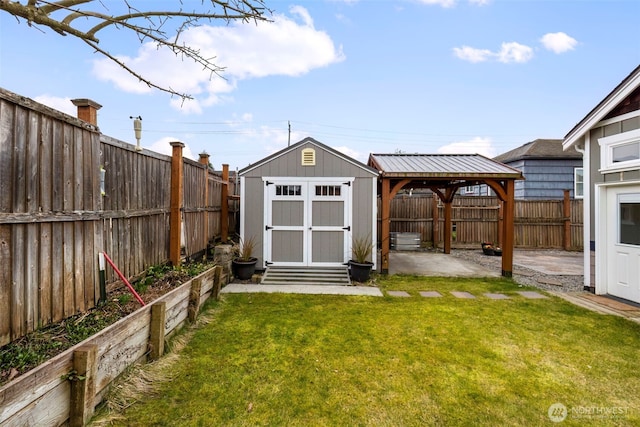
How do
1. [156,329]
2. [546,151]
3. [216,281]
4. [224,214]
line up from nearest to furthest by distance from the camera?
[156,329] → [216,281] → [224,214] → [546,151]

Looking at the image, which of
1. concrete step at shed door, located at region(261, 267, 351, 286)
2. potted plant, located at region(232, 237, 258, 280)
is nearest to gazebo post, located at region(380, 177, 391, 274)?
concrete step at shed door, located at region(261, 267, 351, 286)

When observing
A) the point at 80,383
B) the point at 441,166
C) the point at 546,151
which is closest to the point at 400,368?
the point at 80,383

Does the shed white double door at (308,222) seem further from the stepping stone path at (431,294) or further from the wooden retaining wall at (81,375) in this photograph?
the wooden retaining wall at (81,375)

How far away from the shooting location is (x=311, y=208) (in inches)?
244

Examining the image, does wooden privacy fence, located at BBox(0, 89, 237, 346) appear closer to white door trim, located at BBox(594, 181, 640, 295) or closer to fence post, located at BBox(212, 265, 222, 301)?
fence post, located at BBox(212, 265, 222, 301)

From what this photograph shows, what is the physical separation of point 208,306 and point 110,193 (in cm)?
203

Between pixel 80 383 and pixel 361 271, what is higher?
pixel 80 383

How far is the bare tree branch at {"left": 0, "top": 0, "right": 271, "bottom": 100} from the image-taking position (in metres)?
1.82

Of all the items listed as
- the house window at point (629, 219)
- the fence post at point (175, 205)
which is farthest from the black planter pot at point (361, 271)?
the house window at point (629, 219)

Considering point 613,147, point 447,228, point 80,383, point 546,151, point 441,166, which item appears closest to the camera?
point 80,383

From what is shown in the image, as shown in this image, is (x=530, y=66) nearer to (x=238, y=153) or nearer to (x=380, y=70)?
(x=380, y=70)

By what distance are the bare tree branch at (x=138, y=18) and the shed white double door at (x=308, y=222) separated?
145 inches

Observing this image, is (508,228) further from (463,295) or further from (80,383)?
(80,383)

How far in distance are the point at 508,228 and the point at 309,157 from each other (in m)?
4.74
